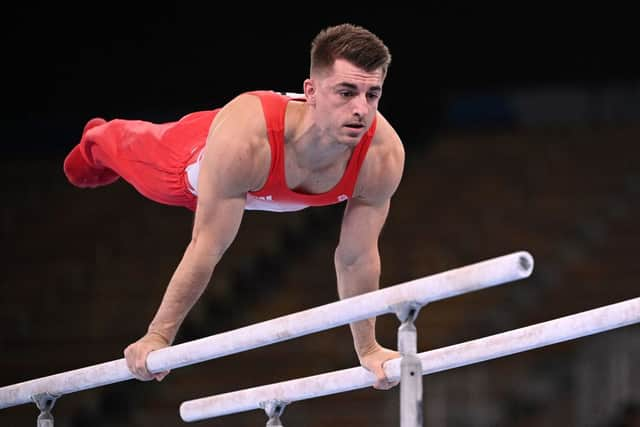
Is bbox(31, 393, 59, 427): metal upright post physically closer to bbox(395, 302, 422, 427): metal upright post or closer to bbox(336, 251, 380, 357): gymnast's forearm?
bbox(336, 251, 380, 357): gymnast's forearm

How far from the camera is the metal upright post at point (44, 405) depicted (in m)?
4.16

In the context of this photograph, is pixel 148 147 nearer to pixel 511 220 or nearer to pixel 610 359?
pixel 610 359

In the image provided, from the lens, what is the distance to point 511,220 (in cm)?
1062

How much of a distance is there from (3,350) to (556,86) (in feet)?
20.7

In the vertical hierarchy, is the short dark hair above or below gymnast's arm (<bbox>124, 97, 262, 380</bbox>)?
above

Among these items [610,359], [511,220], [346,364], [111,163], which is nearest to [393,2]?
[511,220]

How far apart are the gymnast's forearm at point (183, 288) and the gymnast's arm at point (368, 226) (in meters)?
0.58

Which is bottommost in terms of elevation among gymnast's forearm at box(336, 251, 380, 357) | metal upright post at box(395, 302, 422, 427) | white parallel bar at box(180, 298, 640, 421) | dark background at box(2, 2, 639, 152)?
metal upright post at box(395, 302, 422, 427)

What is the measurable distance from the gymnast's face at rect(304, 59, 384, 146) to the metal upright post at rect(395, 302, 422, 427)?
2.93ft

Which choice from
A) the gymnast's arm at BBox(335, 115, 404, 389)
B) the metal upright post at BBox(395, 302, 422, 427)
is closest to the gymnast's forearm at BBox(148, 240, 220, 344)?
the gymnast's arm at BBox(335, 115, 404, 389)

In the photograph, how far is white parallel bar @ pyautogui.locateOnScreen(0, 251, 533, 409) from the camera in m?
2.49

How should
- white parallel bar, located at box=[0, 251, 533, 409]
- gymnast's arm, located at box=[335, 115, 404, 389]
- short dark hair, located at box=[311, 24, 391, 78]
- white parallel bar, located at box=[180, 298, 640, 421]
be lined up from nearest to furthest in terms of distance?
white parallel bar, located at box=[0, 251, 533, 409], white parallel bar, located at box=[180, 298, 640, 421], short dark hair, located at box=[311, 24, 391, 78], gymnast's arm, located at box=[335, 115, 404, 389]

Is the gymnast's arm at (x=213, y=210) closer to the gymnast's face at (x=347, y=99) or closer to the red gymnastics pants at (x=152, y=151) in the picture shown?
the gymnast's face at (x=347, y=99)

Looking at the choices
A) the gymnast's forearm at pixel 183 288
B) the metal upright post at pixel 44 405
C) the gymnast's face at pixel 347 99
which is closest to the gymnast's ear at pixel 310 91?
the gymnast's face at pixel 347 99
